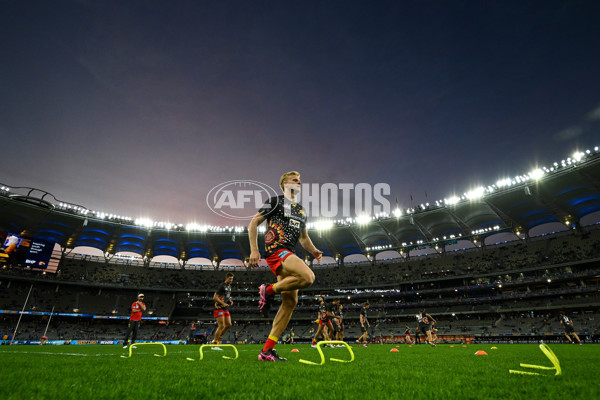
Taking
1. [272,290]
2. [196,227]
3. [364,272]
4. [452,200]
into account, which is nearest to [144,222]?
[196,227]

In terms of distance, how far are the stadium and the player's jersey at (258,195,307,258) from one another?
33045mm

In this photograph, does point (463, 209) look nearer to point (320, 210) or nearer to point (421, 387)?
point (320, 210)

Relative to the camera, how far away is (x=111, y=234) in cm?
4747

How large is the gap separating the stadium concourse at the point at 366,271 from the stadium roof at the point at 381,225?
0.20 metres

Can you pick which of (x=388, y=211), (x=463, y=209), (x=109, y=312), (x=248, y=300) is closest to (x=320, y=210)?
(x=388, y=211)

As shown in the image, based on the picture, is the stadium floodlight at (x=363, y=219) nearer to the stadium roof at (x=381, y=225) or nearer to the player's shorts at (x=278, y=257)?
the stadium roof at (x=381, y=225)

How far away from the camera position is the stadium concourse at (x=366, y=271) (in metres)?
37.4

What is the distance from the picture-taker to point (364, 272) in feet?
188

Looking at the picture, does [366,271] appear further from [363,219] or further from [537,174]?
[537,174]

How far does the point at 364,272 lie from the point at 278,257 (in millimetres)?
55548

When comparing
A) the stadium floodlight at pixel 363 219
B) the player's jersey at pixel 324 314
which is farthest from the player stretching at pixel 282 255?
the stadium floodlight at pixel 363 219

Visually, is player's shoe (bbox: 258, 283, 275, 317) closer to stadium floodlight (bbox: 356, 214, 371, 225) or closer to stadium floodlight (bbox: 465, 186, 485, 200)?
stadium floodlight (bbox: 465, 186, 485, 200)

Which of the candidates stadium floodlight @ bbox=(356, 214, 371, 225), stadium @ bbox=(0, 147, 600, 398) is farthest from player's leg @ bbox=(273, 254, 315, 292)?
stadium floodlight @ bbox=(356, 214, 371, 225)

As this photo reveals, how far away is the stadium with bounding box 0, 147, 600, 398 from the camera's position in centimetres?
3678
